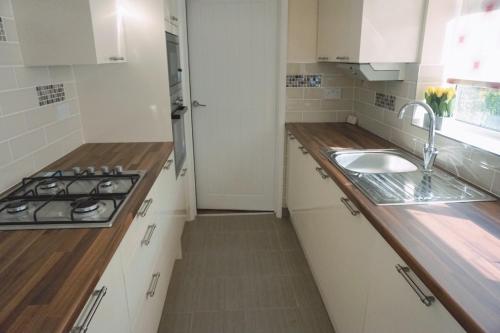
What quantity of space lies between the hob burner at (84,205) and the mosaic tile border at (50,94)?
0.79 meters

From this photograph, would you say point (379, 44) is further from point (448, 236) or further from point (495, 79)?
point (448, 236)

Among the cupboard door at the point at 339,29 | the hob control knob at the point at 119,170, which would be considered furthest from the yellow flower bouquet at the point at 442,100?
the hob control knob at the point at 119,170

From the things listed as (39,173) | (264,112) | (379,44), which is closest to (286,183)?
(264,112)

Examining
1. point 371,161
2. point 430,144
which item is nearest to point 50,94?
point 371,161

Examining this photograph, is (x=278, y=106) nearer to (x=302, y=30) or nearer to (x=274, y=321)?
(x=302, y=30)

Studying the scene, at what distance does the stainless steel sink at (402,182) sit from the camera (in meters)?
1.47

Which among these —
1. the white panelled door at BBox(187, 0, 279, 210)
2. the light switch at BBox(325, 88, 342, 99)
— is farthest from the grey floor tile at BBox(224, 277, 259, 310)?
the light switch at BBox(325, 88, 342, 99)

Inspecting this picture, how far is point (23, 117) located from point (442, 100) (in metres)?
2.15

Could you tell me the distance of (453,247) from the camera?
1.11 m

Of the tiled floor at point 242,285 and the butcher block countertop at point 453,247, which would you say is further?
the tiled floor at point 242,285

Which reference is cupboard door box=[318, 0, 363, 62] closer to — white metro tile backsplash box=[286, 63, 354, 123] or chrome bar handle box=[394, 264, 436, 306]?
white metro tile backsplash box=[286, 63, 354, 123]

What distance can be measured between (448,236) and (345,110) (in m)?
2.08

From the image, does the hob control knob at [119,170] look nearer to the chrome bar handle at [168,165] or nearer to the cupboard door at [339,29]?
the chrome bar handle at [168,165]

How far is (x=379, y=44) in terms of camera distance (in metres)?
2.11
